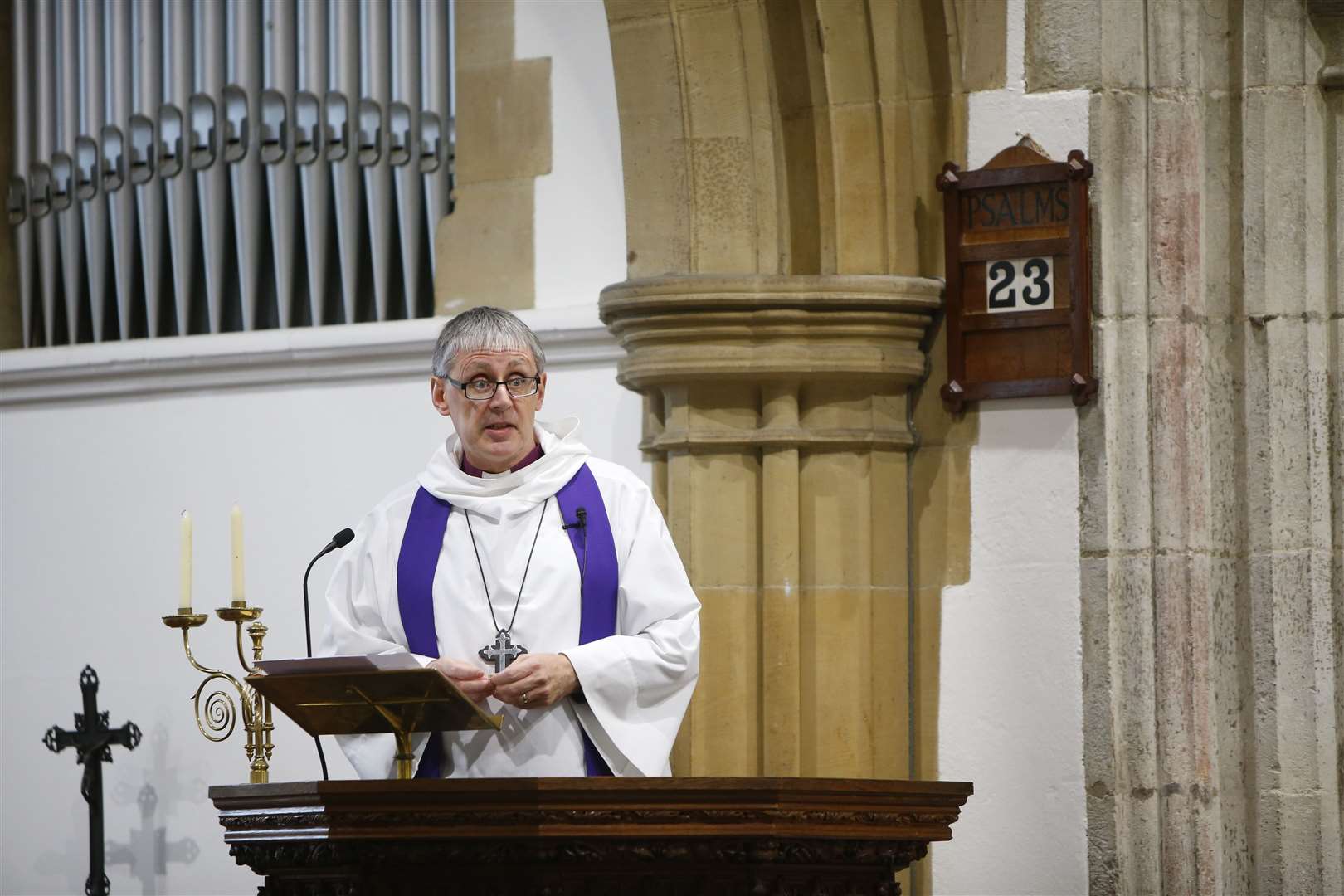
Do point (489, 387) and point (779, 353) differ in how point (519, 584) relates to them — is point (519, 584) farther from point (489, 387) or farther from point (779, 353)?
point (779, 353)

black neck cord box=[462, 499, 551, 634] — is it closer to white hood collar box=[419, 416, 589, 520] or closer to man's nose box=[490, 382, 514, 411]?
white hood collar box=[419, 416, 589, 520]

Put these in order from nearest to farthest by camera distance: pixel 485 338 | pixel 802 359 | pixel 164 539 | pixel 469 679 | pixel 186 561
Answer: pixel 469 679 → pixel 485 338 → pixel 186 561 → pixel 802 359 → pixel 164 539

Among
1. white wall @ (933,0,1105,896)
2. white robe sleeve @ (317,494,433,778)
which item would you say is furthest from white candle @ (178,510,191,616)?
white wall @ (933,0,1105,896)

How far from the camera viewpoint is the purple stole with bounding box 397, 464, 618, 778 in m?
3.88

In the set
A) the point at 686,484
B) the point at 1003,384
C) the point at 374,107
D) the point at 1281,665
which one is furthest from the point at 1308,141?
the point at 374,107

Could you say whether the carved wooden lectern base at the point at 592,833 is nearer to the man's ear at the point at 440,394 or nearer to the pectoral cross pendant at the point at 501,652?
the pectoral cross pendant at the point at 501,652

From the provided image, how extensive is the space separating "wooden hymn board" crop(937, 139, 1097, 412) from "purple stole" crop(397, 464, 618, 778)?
4.26 ft

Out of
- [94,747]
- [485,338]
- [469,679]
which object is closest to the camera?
[469,679]

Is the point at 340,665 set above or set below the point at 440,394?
A: below

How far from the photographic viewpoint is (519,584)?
3.87m

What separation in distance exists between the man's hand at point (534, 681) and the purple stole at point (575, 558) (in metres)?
0.23

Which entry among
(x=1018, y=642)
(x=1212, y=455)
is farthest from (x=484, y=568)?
(x=1212, y=455)

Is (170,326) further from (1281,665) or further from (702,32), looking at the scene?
(1281,665)

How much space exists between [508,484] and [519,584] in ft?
0.66
